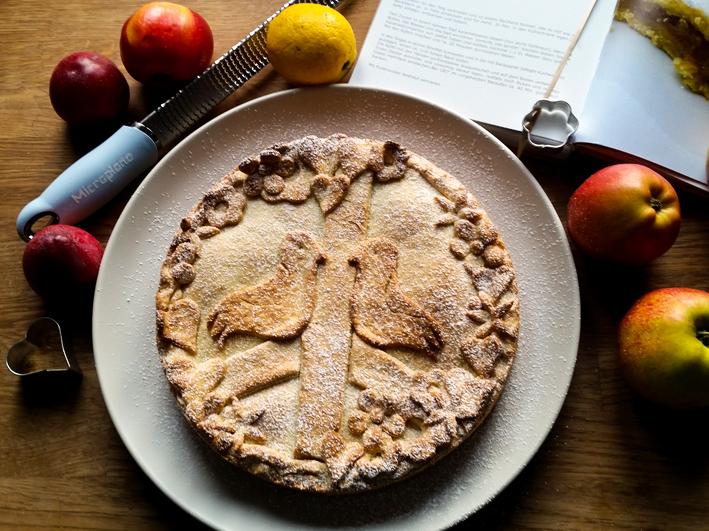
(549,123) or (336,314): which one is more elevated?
(549,123)

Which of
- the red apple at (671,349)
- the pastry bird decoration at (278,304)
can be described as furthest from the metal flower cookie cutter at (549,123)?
the pastry bird decoration at (278,304)

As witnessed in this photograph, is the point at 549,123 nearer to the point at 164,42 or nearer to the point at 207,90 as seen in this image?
the point at 207,90

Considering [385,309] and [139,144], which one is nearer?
[385,309]

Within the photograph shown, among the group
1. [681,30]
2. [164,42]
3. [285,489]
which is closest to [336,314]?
[285,489]

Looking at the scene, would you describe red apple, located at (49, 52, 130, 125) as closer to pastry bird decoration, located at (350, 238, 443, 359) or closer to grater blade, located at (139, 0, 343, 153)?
grater blade, located at (139, 0, 343, 153)

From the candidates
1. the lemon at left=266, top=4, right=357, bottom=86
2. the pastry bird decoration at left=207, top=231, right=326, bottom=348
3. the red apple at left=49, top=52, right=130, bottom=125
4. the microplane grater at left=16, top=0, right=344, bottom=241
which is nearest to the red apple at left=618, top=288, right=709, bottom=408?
the pastry bird decoration at left=207, top=231, right=326, bottom=348
